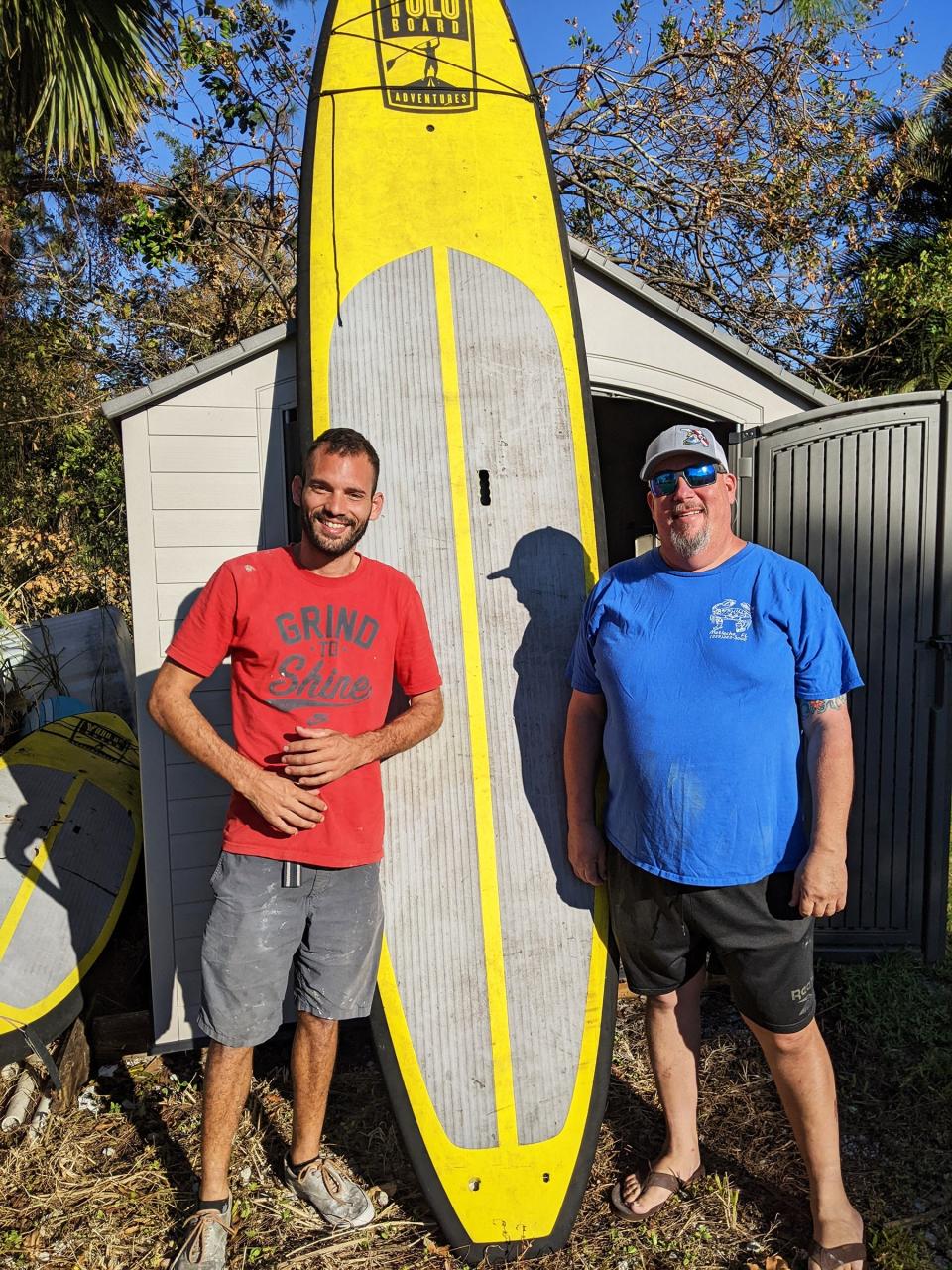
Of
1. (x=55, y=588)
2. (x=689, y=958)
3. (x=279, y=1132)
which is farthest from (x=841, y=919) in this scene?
(x=55, y=588)

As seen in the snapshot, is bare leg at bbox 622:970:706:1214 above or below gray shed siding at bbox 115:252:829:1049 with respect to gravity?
below

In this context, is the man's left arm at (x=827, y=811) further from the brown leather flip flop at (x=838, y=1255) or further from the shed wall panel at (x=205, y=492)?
the shed wall panel at (x=205, y=492)

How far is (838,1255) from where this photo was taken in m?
2.45

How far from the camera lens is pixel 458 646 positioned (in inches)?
124

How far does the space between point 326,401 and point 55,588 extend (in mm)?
7478

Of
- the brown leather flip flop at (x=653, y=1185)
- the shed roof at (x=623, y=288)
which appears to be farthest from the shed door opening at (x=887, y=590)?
the brown leather flip flop at (x=653, y=1185)

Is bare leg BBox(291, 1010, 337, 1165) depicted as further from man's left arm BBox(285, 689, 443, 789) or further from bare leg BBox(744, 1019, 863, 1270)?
bare leg BBox(744, 1019, 863, 1270)

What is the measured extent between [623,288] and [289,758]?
282 cm

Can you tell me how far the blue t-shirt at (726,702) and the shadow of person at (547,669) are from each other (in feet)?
2.14

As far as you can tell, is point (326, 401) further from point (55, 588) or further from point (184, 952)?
point (55, 588)

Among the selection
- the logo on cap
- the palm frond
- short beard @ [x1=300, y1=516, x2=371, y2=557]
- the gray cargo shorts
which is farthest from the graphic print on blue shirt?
the palm frond

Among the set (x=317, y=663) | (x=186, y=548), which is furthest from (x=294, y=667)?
(x=186, y=548)

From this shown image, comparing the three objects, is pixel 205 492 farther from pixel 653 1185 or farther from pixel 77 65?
pixel 77 65

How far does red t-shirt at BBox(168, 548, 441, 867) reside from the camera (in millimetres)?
2471
